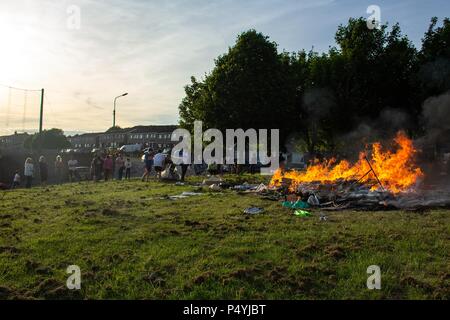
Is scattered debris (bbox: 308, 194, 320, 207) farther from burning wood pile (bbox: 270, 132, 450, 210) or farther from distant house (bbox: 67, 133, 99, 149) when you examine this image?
distant house (bbox: 67, 133, 99, 149)

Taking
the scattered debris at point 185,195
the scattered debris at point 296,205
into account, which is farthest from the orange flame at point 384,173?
the scattered debris at point 185,195

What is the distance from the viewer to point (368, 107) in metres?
33.8

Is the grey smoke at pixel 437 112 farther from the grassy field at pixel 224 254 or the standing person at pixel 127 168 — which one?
the standing person at pixel 127 168

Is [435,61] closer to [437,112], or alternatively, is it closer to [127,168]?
[437,112]

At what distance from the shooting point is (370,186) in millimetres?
15930

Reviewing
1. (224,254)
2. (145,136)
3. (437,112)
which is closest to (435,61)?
(437,112)

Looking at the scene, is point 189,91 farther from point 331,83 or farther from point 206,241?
point 206,241

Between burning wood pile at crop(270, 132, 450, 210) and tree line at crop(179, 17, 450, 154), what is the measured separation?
1315 centimetres

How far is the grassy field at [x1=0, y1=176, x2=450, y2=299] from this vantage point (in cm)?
642

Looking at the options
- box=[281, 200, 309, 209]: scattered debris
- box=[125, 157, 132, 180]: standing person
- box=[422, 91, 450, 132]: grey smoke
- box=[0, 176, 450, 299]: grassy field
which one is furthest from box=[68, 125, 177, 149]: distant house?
box=[0, 176, 450, 299]: grassy field

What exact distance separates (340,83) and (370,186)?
20621 mm
